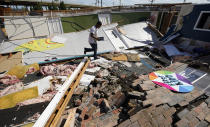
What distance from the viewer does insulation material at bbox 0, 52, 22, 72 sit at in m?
4.87

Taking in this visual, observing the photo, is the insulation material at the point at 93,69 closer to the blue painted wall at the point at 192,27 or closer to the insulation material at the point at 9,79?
the insulation material at the point at 9,79

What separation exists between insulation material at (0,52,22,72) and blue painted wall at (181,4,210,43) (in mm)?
10438

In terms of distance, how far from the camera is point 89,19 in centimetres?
1358

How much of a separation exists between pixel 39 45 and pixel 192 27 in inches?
410

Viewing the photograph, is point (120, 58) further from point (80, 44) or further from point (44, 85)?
point (44, 85)

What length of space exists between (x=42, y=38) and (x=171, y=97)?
8842mm

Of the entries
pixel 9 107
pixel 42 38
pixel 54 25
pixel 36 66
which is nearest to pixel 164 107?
pixel 9 107

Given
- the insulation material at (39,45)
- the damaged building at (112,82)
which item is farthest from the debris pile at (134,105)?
the insulation material at (39,45)

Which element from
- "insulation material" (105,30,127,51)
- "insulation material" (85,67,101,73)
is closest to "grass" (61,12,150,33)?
"insulation material" (105,30,127,51)

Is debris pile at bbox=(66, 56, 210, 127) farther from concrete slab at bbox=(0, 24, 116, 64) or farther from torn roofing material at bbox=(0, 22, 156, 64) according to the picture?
torn roofing material at bbox=(0, 22, 156, 64)

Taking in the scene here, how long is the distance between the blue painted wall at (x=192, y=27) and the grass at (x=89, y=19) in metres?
8.27

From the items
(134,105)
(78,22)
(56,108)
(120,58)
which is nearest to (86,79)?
(56,108)

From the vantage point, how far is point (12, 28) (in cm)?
920

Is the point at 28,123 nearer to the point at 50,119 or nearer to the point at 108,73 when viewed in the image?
the point at 50,119
